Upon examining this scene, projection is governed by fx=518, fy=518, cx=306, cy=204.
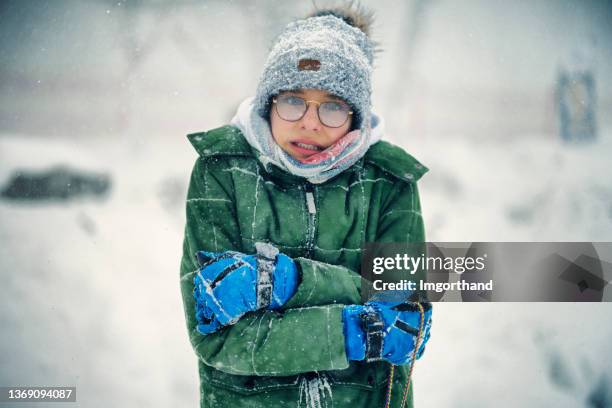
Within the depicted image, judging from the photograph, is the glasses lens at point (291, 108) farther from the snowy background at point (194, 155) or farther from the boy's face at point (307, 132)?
the snowy background at point (194, 155)

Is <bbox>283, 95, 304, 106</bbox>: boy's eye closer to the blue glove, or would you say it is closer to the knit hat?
the knit hat

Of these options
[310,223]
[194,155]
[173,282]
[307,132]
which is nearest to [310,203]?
[310,223]

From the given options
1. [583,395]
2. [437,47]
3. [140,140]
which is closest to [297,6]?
[437,47]

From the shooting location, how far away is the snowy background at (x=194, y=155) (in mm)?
2258

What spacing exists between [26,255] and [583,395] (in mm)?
2564

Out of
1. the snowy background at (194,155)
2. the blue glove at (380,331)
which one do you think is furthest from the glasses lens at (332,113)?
the snowy background at (194,155)

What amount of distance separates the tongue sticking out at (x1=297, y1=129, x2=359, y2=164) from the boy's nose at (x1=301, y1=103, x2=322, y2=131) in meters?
0.06

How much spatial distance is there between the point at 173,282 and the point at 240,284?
4.67ft

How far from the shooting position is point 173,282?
245 cm

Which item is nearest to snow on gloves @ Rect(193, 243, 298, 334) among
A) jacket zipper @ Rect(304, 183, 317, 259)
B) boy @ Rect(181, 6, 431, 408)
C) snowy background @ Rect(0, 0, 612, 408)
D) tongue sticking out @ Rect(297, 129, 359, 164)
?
boy @ Rect(181, 6, 431, 408)

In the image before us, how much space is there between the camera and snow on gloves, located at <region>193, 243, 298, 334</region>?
1134 millimetres

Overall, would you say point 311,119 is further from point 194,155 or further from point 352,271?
point 194,155

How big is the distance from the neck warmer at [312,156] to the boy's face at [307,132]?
19mm

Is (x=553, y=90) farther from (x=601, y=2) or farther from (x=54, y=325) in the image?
(x=54, y=325)
